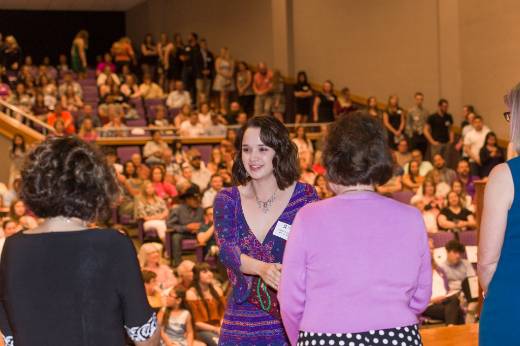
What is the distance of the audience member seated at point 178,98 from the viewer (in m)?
15.3

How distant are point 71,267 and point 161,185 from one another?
327 inches

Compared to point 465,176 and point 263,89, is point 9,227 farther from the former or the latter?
point 263,89

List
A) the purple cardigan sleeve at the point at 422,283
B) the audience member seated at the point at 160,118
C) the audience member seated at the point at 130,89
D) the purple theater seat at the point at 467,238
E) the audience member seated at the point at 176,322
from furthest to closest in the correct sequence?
the audience member seated at the point at 130,89, the audience member seated at the point at 160,118, the purple theater seat at the point at 467,238, the audience member seated at the point at 176,322, the purple cardigan sleeve at the point at 422,283

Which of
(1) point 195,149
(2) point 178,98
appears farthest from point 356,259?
(2) point 178,98

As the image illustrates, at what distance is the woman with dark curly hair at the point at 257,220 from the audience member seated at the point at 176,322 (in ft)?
11.5

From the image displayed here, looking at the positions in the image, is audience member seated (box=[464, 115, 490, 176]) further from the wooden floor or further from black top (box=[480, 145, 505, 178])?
the wooden floor

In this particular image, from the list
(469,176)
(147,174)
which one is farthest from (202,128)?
(469,176)

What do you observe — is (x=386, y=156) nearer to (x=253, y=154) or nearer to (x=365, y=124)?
(x=365, y=124)

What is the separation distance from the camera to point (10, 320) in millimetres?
2160

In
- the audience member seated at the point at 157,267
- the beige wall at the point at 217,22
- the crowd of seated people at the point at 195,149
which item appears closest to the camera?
the audience member seated at the point at 157,267

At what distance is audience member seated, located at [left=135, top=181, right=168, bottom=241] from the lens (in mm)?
9438

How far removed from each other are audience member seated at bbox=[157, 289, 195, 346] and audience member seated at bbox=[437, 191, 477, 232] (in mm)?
3838

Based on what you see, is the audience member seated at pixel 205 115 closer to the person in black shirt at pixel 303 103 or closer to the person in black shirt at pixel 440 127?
the person in black shirt at pixel 303 103

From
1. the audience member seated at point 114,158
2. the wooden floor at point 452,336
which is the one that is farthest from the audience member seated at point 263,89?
the wooden floor at point 452,336
